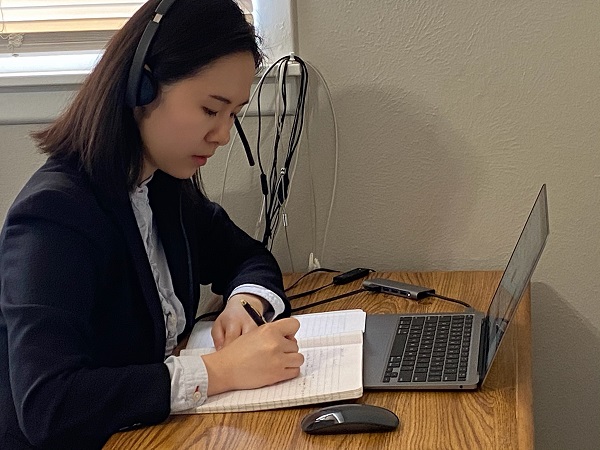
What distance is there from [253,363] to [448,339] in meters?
0.32

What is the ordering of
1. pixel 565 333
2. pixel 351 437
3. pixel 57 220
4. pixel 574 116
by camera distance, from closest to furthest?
pixel 351 437
pixel 57 220
pixel 574 116
pixel 565 333

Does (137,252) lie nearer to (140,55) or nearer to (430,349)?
(140,55)

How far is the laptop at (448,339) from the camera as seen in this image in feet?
4.09

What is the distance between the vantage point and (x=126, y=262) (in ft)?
4.47

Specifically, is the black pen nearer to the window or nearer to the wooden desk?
the wooden desk

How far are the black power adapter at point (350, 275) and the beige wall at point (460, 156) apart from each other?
9cm

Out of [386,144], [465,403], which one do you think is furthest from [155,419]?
[386,144]

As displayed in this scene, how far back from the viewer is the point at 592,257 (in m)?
1.85

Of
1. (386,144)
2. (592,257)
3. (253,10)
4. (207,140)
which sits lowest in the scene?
(592,257)

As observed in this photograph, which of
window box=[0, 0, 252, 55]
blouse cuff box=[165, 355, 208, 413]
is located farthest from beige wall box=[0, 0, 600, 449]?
blouse cuff box=[165, 355, 208, 413]

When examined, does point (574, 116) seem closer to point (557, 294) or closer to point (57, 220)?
point (557, 294)

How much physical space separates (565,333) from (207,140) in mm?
922

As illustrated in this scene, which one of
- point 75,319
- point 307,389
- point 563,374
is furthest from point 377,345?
point 563,374

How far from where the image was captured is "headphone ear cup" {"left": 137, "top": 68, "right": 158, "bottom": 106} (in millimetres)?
1315
